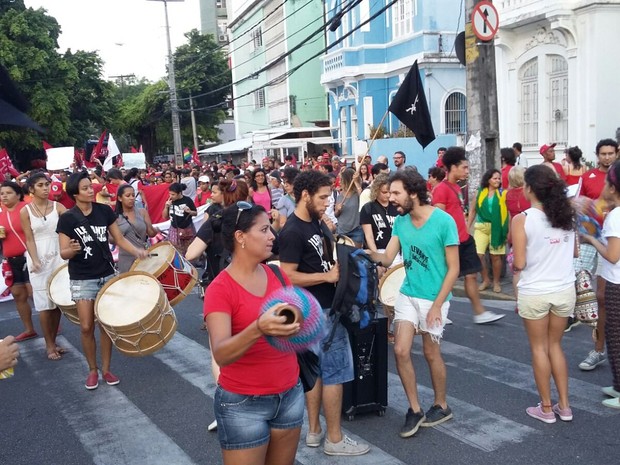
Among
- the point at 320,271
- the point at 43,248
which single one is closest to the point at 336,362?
the point at 320,271

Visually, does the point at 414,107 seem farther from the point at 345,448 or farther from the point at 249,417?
the point at 249,417

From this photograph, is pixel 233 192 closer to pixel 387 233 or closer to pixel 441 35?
pixel 387 233

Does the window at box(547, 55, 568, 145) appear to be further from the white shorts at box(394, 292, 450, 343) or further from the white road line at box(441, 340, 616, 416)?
the white shorts at box(394, 292, 450, 343)

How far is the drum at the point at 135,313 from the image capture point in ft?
19.0

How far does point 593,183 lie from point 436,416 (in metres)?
4.18

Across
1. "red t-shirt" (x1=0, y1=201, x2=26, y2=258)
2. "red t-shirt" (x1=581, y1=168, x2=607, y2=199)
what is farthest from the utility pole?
"red t-shirt" (x1=0, y1=201, x2=26, y2=258)

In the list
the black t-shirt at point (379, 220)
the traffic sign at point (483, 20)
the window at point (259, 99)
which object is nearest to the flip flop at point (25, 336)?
the black t-shirt at point (379, 220)

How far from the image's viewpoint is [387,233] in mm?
7352

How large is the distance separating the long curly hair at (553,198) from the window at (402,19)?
21.0 metres

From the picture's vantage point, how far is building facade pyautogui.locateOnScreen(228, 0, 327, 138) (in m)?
39.2

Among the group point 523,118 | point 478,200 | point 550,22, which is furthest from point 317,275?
point 523,118

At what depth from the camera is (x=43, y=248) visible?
24.7ft

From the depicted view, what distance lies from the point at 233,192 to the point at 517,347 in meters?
3.54

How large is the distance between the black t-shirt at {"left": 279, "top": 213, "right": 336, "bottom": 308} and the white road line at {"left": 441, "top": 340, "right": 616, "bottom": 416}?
2192 mm
